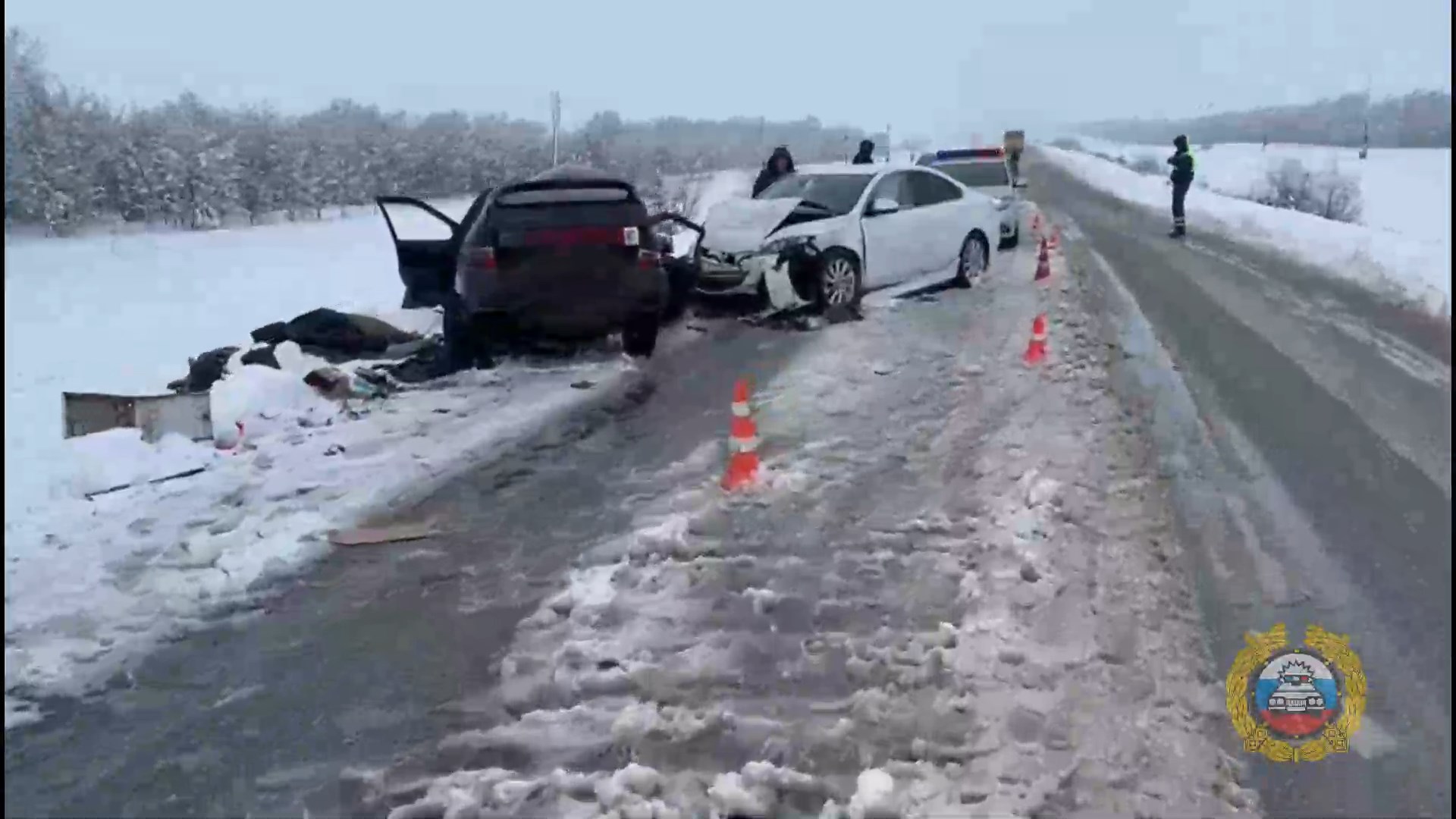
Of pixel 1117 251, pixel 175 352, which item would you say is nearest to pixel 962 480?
pixel 175 352

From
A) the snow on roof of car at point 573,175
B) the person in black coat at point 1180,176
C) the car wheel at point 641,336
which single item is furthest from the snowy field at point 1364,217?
the snow on roof of car at point 573,175

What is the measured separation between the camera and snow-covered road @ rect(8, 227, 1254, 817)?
3.53m

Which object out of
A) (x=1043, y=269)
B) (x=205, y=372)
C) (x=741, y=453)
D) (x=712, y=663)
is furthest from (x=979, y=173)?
(x=712, y=663)

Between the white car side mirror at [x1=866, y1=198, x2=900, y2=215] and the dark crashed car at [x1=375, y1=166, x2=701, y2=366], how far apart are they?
3.38 m

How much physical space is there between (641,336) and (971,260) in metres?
5.79

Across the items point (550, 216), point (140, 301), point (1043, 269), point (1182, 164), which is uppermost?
point (1182, 164)

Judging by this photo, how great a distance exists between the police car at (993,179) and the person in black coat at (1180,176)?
3159 mm

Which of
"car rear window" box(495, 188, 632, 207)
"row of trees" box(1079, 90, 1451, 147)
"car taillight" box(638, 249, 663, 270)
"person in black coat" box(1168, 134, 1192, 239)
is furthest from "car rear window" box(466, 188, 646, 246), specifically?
"row of trees" box(1079, 90, 1451, 147)

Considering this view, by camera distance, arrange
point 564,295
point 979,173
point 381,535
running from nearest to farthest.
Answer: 1. point 381,535
2. point 564,295
3. point 979,173

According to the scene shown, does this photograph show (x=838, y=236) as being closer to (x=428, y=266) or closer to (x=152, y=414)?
(x=428, y=266)

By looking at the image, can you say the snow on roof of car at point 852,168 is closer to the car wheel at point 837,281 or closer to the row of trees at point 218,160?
the car wheel at point 837,281

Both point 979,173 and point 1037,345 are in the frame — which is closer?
point 1037,345

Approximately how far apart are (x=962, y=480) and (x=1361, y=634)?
234 centimetres

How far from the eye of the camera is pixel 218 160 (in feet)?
127
